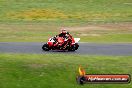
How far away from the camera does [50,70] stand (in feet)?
70.5

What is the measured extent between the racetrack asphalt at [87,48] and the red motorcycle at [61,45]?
441mm

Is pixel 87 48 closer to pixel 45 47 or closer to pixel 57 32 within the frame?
pixel 45 47

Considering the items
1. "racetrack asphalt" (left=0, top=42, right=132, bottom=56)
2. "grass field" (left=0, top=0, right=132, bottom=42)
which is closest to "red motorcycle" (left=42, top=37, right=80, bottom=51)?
"racetrack asphalt" (left=0, top=42, right=132, bottom=56)

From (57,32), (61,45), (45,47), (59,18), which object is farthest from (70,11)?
(61,45)

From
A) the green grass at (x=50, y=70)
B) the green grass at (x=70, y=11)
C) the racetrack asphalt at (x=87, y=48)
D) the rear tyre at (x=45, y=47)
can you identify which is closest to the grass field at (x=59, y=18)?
the green grass at (x=70, y=11)

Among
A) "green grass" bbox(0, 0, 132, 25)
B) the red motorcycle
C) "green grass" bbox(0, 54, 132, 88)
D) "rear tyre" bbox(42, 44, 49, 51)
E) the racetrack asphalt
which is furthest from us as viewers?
"green grass" bbox(0, 0, 132, 25)

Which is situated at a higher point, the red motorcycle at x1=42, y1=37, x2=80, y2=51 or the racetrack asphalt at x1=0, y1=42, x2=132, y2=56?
the red motorcycle at x1=42, y1=37, x2=80, y2=51

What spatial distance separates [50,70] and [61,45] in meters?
9.43

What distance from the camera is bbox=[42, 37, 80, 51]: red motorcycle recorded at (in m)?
30.8

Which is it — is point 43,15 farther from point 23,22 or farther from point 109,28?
point 109,28

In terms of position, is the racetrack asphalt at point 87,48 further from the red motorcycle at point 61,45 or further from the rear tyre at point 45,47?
the red motorcycle at point 61,45

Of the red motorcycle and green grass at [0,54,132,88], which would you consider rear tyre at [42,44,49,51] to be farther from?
green grass at [0,54,132,88]

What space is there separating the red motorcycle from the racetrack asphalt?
17.4 inches

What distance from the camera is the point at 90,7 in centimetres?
6438
